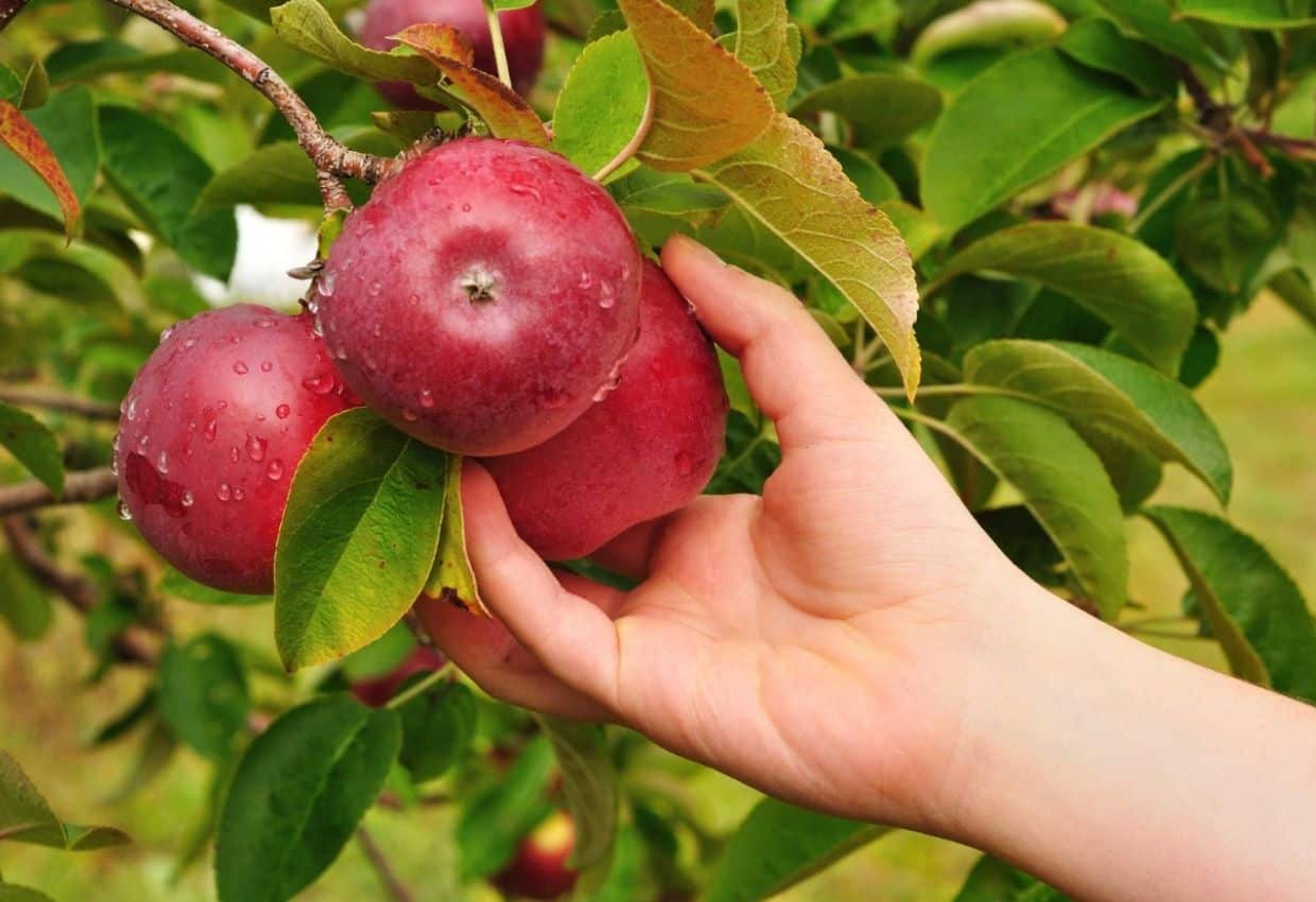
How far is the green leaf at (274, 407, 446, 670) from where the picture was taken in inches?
28.0

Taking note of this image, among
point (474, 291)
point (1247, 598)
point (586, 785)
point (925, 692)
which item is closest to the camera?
point (474, 291)

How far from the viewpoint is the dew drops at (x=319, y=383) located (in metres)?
0.73

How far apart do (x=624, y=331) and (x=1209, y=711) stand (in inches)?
17.4

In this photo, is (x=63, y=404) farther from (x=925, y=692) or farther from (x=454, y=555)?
(x=925, y=692)

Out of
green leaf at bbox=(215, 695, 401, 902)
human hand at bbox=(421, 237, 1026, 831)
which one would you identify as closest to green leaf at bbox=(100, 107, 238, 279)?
green leaf at bbox=(215, 695, 401, 902)

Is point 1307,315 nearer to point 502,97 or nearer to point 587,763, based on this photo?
point 587,763

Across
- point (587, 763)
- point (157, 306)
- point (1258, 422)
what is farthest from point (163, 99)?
point (1258, 422)

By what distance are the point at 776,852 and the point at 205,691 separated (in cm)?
85

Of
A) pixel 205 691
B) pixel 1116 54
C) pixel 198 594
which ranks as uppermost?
pixel 1116 54

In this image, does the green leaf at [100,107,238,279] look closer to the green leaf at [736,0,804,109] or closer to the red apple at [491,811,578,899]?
the green leaf at [736,0,804,109]

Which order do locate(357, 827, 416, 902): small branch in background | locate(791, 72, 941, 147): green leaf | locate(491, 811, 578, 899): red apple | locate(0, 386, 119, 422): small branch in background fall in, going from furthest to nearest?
locate(491, 811, 578, 899): red apple, locate(357, 827, 416, 902): small branch in background, locate(0, 386, 119, 422): small branch in background, locate(791, 72, 941, 147): green leaf

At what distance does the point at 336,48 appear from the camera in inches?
27.7

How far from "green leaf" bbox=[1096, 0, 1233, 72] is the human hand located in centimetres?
46

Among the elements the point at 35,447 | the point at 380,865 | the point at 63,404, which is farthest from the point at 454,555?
the point at 380,865
